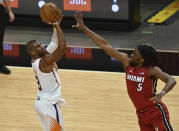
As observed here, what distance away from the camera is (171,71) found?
8398 mm

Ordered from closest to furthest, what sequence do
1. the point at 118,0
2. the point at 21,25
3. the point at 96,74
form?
the point at 96,74 → the point at 118,0 → the point at 21,25

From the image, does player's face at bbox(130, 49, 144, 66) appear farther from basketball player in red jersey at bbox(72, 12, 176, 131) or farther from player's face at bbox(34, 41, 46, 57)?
player's face at bbox(34, 41, 46, 57)

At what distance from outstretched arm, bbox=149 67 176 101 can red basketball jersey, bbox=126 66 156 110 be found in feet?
0.23

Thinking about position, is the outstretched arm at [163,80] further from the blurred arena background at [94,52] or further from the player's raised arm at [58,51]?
the blurred arena background at [94,52]

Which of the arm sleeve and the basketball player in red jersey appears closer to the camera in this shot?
the basketball player in red jersey

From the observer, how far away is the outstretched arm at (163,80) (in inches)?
179

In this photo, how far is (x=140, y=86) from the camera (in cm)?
491

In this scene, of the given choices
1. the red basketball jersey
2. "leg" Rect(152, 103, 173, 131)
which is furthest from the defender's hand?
"leg" Rect(152, 103, 173, 131)

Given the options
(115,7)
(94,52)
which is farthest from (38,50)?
(115,7)

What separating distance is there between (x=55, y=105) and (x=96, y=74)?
9.85ft

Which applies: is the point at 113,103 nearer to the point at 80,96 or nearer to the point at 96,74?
the point at 80,96

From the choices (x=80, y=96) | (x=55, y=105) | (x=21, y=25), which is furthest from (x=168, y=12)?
(x=55, y=105)

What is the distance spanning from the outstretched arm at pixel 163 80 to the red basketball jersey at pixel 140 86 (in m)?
0.07

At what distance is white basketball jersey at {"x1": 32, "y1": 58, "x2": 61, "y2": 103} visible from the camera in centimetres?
515
